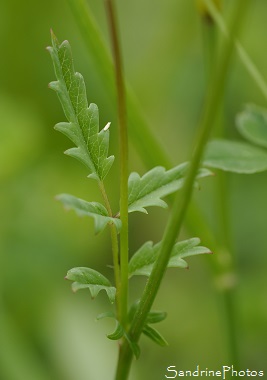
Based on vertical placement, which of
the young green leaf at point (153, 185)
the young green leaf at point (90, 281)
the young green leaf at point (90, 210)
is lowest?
the young green leaf at point (90, 281)

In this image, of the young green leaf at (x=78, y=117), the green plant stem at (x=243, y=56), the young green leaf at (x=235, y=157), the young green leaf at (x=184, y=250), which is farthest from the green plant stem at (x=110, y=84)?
the young green leaf at (x=184, y=250)

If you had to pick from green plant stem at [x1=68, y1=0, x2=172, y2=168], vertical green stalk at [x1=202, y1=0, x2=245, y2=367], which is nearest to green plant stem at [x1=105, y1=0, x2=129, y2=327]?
green plant stem at [x1=68, y1=0, x2=172, y2=168]

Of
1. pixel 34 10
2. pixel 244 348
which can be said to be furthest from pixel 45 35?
pixel 244 348

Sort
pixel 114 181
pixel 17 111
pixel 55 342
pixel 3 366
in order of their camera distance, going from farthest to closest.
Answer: pixel 114 181 → pixel 17 111 → pixel 55 342 → pixel 3 366

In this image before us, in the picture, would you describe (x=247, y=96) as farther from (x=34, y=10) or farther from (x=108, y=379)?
(x=108, y=379)

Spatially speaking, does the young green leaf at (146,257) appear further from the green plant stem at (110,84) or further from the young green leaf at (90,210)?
the green plant stem at (110,84)

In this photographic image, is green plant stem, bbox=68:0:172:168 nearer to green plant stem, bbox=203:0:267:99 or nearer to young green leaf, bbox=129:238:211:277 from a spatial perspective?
green plant stem, bbox=203:0:267:99

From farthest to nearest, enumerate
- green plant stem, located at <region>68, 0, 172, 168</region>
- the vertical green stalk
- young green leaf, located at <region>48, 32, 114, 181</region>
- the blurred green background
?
the blurred green background
the vertical green stalk
green plant stem, located at <region>68, 0, 172, 168</region>
young green leaf, located at <region>48, 32, 114, 181</region>
